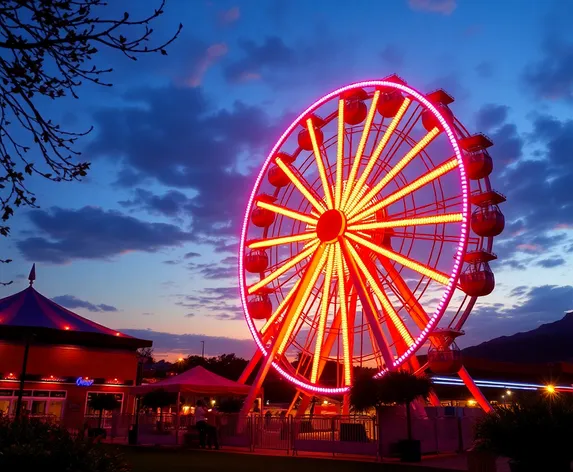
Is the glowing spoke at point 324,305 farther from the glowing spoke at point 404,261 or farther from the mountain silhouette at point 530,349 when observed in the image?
the mountain silhouette at point 530,349

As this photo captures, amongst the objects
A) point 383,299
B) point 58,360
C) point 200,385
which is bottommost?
point 200,385

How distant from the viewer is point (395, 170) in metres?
21.2

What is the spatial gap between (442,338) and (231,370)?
53758 mm

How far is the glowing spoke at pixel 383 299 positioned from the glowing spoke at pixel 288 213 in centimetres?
247

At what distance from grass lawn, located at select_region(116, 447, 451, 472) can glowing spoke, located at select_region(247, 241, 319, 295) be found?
27.8ft

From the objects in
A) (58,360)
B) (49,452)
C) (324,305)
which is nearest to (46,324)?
(58,360)

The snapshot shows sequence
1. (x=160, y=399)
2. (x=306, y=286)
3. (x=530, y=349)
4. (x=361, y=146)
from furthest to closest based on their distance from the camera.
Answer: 1. (x=530, y=349)
2. (x=306, y=286)
3. (x=160, y=399)
4. (x=361, y=146)

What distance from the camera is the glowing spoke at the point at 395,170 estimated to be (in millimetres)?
20416

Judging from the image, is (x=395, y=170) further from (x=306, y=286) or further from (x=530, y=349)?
(x=530, y=349)

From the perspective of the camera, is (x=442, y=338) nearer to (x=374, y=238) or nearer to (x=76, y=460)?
(x=374, y=238)

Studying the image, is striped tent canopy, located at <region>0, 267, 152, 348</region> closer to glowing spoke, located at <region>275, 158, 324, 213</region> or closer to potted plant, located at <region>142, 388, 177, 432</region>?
potted plant, located at <region>142, 388, 177, 432</region>

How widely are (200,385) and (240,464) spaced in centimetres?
784

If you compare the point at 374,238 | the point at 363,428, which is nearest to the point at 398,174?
the point at 374,238

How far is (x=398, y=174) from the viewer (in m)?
21.7
